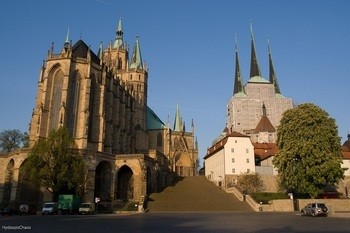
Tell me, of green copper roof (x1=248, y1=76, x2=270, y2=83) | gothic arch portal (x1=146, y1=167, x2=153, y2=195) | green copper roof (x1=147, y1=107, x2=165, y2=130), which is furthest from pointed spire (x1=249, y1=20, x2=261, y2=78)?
gothic arch portal (x1=146, y1=167, x2=153, y2=195)

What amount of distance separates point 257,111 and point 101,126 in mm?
60179

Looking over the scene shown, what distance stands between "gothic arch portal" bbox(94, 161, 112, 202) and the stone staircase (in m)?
5.98

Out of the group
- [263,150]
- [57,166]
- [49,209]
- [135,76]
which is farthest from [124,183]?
[135,76]

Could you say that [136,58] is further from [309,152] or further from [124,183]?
[309,152]

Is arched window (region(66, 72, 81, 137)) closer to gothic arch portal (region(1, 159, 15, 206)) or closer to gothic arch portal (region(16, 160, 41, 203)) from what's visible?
gothic arch portal (region(16, 160, 41, 203))

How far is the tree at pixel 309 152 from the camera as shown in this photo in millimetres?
42281

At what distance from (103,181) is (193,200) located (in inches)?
510

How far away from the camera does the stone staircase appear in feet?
144

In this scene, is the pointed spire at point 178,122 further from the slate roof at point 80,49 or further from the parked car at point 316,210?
the parked car at point 316,210

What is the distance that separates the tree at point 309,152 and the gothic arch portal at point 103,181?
23.2 m

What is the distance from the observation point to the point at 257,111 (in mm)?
103688

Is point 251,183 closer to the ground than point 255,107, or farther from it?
closer to the ground

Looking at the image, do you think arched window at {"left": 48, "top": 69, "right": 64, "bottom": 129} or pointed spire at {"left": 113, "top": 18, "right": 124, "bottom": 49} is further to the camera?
pointed spire at {"left": 113, "top": 18, "right": 124, "bottom": 49}

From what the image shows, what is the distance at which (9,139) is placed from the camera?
7350 cm
